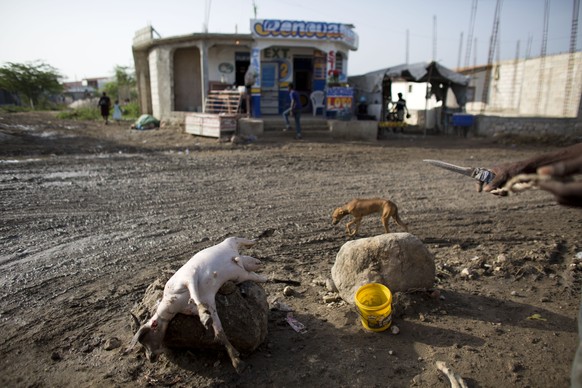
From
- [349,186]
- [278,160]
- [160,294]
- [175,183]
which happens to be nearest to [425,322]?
[160,294]

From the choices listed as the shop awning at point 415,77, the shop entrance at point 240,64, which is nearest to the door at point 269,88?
the shop entrance at point 240,64

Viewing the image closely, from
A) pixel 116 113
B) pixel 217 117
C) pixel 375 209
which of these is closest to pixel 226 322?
pixel 375 209

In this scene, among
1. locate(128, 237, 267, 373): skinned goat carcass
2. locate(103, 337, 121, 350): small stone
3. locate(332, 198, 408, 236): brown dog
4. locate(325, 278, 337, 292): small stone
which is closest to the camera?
locate(128, 237, 267, 373): skinned goat carcass

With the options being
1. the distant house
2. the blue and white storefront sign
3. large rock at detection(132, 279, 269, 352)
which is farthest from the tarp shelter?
the distant house

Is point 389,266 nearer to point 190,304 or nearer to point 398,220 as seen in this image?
point 398,220

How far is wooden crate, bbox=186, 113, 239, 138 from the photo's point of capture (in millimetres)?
13492

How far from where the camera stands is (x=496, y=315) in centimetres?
351

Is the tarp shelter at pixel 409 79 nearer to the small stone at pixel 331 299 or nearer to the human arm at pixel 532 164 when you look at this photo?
the small stone at pixel 331 299

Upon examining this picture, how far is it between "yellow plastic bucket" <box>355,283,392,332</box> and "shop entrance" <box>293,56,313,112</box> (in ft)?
55.8

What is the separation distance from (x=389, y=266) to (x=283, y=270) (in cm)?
121

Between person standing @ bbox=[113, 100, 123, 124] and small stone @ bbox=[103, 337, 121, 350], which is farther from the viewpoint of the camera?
person standing @ bbox=[113, 100, 123, 124]

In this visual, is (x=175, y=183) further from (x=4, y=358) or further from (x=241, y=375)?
(x=241, y=375)

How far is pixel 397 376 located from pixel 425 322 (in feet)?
2.43

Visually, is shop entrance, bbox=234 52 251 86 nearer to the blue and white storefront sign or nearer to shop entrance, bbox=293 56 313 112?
the blue and white storefront sign
